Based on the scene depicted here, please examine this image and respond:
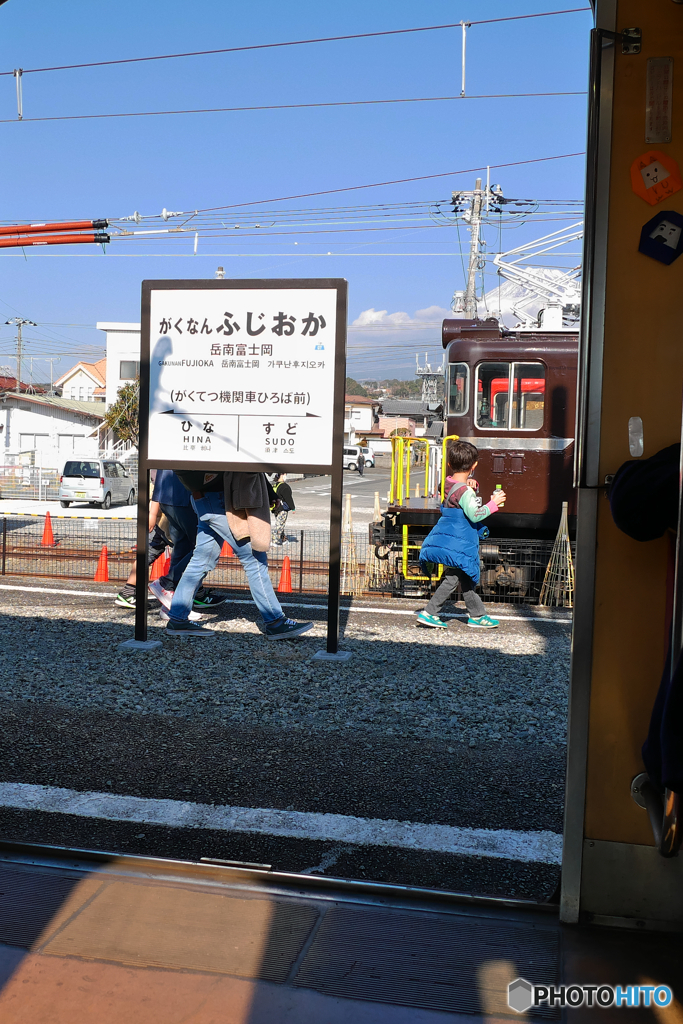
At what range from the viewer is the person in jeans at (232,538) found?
652 centimetres

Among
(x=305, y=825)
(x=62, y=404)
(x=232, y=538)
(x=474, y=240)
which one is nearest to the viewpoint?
(x=305, y=825)

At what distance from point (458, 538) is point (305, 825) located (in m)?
4.31

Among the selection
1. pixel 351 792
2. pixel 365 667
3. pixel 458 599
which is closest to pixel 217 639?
pixel 365 667

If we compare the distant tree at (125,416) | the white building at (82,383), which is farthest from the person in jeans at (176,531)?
the white building at (82,383)

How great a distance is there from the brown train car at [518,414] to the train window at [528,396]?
0.01 m

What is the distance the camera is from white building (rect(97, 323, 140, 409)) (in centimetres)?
5641

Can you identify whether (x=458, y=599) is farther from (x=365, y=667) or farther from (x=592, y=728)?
(x=592, y=728)

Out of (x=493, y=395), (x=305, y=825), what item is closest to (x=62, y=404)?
(x=493, y=395)

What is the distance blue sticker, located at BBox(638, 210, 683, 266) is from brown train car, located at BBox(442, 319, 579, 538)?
26.3ft

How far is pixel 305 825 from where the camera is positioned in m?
3.51

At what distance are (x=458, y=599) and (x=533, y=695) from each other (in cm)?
433

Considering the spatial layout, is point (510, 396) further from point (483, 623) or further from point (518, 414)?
point (483, 623)

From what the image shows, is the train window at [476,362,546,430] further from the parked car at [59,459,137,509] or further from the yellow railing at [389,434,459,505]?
the parked car at [59,459,137,509]

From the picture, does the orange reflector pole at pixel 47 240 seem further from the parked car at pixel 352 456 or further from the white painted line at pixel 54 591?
the parked car at pixel 352 456
